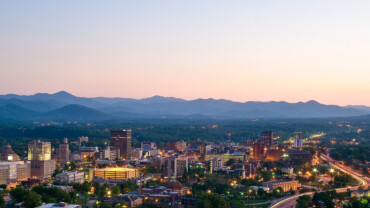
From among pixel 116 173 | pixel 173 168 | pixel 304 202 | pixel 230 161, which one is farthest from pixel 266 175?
pixel 304 202

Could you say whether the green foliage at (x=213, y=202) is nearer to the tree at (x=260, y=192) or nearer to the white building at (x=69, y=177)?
the tree at (x=260, y=192)

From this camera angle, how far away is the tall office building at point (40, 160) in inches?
2048

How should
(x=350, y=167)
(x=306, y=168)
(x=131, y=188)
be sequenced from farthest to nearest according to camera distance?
1. (x=350, y=167)
2. (x=306, y=168)
3. (x=131, y=188)

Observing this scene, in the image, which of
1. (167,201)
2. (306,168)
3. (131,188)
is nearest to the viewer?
(167,201)

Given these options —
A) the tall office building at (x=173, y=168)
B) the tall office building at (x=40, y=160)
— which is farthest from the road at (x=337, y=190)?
the tall office building at (x=40, y=160)

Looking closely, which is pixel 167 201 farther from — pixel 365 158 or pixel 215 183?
pixel 365 158

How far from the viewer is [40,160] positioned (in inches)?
2093

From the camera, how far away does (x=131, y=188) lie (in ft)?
131

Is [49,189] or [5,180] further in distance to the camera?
[5,180]

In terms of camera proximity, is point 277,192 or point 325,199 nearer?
point 325,199

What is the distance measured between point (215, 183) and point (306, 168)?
1684cm

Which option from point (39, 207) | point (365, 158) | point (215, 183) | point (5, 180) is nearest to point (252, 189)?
point (215, 183)

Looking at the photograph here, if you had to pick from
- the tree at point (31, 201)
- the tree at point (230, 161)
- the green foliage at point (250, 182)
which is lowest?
the green foliage at point (250, 182)

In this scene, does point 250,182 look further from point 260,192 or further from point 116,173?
point 116,173
